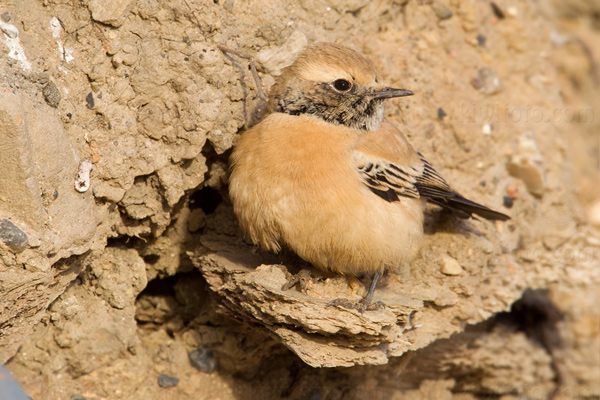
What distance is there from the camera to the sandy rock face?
178 inches

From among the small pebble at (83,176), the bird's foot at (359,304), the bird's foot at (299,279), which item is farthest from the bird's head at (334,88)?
the small pebble at (83,176)

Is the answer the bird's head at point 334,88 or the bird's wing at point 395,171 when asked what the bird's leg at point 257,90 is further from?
the bird's wing at point 395,171

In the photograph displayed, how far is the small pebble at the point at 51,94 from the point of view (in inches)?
172

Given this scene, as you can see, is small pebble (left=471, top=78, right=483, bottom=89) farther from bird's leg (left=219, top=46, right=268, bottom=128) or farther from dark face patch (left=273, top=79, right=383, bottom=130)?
bird's leg (left=219, top=46, right=268, bottom=128)

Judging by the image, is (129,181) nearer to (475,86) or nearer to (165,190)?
(165,190)

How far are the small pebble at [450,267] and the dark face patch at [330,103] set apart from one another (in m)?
1.57

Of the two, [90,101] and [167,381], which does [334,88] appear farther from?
[167,381]

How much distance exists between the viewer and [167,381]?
5.80 m

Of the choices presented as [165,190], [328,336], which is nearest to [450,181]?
[328,336]

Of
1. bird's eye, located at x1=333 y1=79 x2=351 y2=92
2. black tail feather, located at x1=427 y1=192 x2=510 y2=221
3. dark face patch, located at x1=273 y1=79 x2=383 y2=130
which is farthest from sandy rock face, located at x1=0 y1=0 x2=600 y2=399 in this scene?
bird's eye, located at x1=333 y1=79 x2=351 y2=92

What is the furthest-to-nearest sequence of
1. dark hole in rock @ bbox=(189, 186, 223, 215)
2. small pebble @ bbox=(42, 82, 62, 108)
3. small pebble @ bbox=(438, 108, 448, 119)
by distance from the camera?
1. small pebble @ bbox=(438, 108, 448, 119)
2. dark hole in rock @ bbox=(189, 186, 223, 215)
3. small pebble @ bbox=(42, 82, 62, 108)

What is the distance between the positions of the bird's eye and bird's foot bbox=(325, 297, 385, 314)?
1612mm

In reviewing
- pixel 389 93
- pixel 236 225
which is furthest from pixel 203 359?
pixel 389 93

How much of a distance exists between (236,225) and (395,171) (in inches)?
61.9
